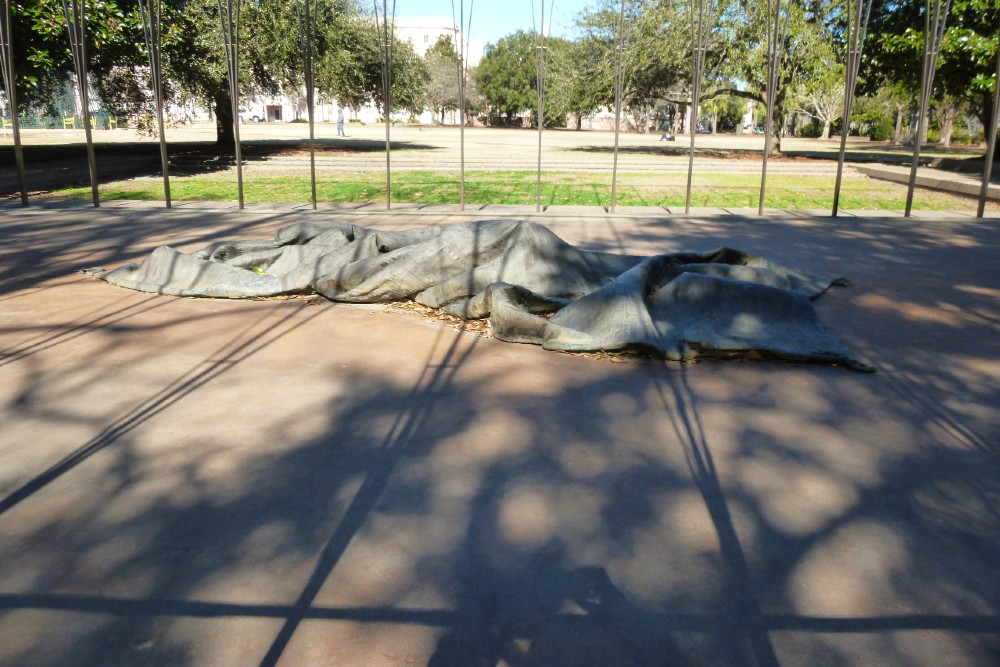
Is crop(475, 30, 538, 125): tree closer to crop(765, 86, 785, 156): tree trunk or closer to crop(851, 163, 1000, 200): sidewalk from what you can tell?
crop(765, 86, 785, 156): tree trunk

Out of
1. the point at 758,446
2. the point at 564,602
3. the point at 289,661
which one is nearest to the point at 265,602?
the point at 289,661

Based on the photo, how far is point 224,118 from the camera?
25438mm

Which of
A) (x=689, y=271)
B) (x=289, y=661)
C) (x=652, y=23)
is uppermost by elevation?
(x=652, y=23)

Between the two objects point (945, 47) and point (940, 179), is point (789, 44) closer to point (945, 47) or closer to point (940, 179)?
point (945, 47)

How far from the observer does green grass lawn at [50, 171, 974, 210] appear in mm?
13609

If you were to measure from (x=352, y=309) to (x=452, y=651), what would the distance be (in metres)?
4.17

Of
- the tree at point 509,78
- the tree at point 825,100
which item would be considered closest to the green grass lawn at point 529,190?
the tree at point 825,100

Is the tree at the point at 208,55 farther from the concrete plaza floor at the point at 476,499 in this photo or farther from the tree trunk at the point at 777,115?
the tree trunk at the point at 777,115

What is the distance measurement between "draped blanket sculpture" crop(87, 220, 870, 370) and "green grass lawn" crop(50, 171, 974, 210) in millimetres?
6573

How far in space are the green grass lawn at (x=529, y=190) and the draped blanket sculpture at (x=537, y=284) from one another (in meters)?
6.57

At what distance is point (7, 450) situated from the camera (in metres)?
3.48

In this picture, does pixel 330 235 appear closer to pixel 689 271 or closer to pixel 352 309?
pixel 352 309

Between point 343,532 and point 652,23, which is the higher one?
point 652,23

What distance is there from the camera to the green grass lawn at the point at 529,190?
1361cm
